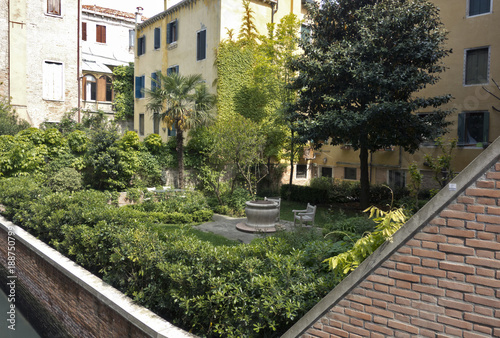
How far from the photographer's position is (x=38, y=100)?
2348 cm

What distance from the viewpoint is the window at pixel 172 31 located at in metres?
22.9

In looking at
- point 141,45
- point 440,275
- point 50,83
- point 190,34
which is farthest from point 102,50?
point 440,275

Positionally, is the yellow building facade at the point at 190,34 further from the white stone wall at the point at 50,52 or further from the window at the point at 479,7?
the window at the point at 479,7

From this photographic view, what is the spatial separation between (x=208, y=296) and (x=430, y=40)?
41.6 feet

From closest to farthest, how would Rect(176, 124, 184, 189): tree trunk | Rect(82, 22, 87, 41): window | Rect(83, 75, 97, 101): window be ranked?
1. Rect(176, 124, 184, 189): tree trunk
2. Rect(83, 75, 97, 101): window
3. Rect(82, 22, 87, 41): window

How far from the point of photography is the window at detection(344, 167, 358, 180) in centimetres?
2124

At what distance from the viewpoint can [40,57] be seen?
2336 cm

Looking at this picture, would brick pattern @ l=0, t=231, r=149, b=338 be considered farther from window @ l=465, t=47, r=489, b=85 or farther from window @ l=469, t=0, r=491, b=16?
window @ l=469, t=0, r=491, b=16

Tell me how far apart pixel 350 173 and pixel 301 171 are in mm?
3120

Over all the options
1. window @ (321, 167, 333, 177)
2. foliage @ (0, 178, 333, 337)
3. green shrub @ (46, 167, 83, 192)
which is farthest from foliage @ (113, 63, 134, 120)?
foliage @ (0, 178, 333, 337)

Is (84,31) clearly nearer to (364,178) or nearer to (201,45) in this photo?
(201,45)

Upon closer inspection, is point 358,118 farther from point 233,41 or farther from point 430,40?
point 233,41

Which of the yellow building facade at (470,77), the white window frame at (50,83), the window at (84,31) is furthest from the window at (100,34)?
the yellow building facade at (470,77)

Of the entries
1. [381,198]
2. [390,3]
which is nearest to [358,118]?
[390,3]
